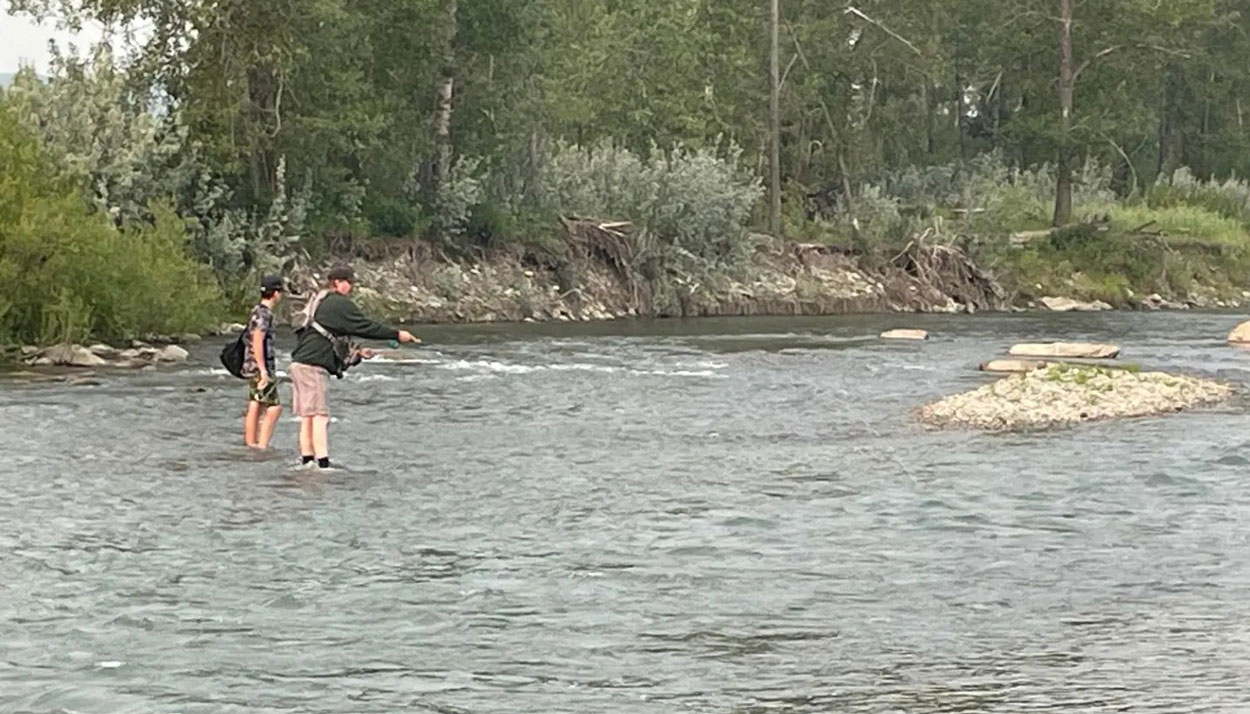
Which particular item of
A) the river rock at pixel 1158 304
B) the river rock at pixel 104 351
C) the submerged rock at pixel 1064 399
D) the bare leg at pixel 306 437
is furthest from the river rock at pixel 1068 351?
the river rock at pixel 1158 304

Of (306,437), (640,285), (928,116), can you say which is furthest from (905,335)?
(928,116)

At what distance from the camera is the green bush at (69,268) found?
3684cm

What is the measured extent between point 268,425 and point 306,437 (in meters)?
2.07

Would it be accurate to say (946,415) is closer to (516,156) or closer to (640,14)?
(516,156)

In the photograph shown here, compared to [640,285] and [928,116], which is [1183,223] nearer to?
[928,116]

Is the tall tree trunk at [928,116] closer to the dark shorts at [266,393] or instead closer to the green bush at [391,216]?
the green bush at [391,216]

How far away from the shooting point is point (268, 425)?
23797 mm

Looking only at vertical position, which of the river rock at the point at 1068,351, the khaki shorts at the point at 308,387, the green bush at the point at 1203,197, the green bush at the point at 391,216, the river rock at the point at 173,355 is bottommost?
the river rock at the point at 173,355

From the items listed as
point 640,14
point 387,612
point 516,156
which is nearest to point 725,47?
point 640,14

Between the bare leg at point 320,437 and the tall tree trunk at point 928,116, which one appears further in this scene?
the tall tree trunk at point 928,116

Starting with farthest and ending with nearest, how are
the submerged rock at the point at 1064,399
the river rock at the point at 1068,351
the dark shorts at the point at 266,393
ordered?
1. the river rock at the point at 1068,351
2. the submerged rock at the point at 1064,399
3. the dark shorts at the point at 266,393

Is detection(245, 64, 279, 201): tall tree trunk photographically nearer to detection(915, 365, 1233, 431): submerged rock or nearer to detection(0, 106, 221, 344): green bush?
detection(0, 106, 221, 344): green bush

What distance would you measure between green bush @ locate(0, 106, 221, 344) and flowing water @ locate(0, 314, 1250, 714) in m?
7.13

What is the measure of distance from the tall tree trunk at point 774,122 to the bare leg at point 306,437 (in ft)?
145
